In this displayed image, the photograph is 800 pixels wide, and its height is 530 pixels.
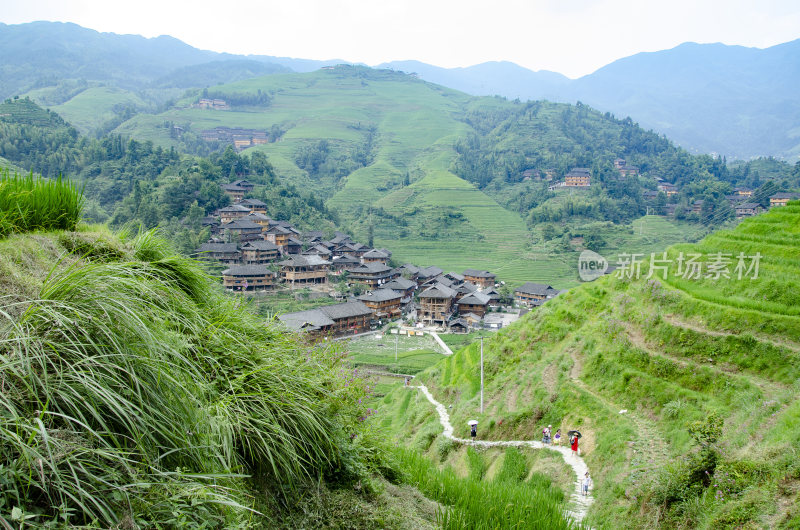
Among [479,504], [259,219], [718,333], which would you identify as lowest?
[479,504]

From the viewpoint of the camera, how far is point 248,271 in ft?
122

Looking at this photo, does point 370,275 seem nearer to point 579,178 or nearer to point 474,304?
point 474,304

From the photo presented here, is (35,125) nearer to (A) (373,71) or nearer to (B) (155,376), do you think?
(B) (155,376)

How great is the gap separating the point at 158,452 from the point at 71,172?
200 ft

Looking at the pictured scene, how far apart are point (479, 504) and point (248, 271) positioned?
115ft

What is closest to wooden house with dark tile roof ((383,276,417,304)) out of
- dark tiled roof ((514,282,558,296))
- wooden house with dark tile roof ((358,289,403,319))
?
wooden house with dark tile roof ((358,289,403,319))

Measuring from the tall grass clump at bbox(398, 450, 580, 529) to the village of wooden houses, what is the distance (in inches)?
1052

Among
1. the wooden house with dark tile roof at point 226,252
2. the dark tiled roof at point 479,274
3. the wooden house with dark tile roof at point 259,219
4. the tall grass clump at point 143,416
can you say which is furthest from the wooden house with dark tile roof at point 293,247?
the tall grass clump at point 143,416

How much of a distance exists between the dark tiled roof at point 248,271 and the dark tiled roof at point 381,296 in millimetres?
7660

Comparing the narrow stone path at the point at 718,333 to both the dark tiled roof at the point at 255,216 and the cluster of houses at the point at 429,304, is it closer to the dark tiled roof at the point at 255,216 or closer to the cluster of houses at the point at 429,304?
the cluster of houses at the point at 429,304

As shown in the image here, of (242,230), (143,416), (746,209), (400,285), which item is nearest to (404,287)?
(400,285)

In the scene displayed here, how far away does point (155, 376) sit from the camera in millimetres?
2432

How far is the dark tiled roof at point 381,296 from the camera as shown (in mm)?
38000

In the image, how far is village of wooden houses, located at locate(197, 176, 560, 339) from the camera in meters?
36.6
